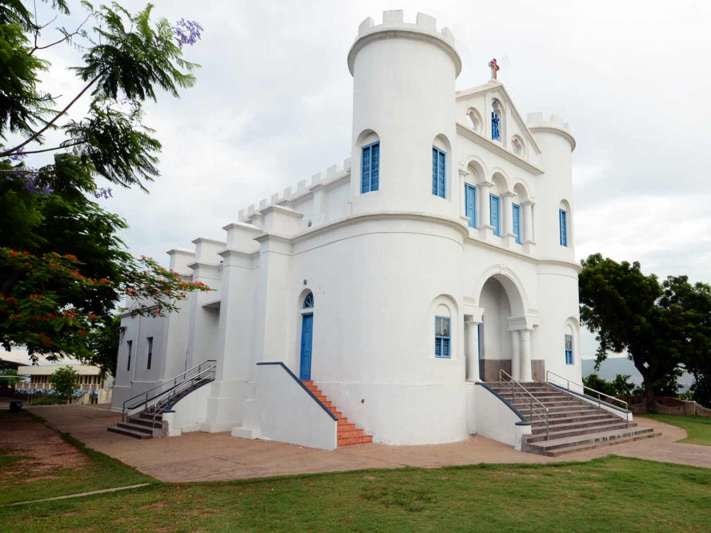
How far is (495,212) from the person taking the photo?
1867 centimetres

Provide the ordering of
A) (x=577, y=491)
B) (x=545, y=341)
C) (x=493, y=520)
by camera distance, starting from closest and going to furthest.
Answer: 1. (x=493, y=520)
2. (x=577, y=491)
3. (x=545, y=341)

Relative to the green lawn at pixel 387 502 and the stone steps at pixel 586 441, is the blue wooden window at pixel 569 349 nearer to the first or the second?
the stone steps at pixel 586 441

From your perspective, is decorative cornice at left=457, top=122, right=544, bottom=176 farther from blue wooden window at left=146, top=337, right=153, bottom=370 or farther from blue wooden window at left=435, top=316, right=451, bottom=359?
blue wooden window at left=146, top=337, right=153, bottom=370

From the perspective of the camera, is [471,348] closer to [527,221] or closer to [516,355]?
[516,355]

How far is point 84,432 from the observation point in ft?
55.8

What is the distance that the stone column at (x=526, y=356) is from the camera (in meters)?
17.9

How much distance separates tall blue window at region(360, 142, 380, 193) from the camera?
588 inches

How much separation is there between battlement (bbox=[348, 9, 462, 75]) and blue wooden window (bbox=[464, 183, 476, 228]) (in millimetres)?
4344

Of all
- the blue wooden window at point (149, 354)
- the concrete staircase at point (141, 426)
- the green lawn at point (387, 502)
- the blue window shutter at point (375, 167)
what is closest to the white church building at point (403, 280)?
the blue window shutter at point (375, 167)

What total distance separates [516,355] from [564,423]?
395 centimetres

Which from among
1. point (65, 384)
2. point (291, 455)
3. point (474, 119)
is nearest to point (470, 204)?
point (474, 119)

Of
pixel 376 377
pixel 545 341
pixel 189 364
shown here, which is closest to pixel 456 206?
pixel 376 377

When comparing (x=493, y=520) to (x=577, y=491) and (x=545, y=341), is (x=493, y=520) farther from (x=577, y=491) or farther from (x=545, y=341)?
(x=545, y=341)

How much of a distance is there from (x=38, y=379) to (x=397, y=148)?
5788 cm
